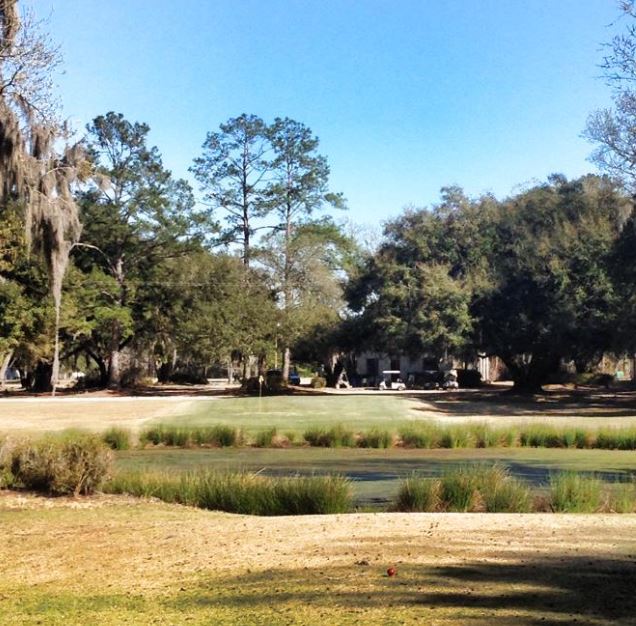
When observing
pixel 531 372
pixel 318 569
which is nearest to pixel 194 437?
pixel 318 569

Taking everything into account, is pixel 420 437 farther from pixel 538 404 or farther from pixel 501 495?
pixel 538 404

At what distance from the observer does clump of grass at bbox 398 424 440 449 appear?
2106 centimetres

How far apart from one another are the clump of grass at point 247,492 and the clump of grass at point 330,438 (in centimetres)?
1023

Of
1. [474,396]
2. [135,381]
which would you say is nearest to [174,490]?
[474,396]

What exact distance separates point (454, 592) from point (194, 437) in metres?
16.7

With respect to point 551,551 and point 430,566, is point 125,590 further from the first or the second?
point 551,551

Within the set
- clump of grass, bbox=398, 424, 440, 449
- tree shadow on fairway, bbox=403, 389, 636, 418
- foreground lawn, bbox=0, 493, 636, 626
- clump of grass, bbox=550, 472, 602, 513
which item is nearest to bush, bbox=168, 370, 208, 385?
tree shadow on fairway, bbox=403, 389, 636, 418

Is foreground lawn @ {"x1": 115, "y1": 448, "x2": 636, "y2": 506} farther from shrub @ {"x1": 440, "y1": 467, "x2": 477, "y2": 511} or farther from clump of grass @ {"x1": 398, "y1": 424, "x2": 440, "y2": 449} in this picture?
shrub @ {"x1": 440, "y1": 467, "x2": 477, "y2": 511}

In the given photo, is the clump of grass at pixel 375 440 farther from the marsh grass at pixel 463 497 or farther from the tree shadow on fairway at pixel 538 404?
the tree shadow on fairway at pixel 538 404

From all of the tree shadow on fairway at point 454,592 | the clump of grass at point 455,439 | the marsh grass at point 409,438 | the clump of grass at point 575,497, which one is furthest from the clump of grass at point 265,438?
the tree shadow on fairway at point 454,592

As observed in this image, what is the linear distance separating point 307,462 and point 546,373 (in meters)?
34.4

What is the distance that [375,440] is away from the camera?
827 inches

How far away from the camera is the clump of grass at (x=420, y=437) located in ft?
69.1

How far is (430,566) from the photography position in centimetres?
625
